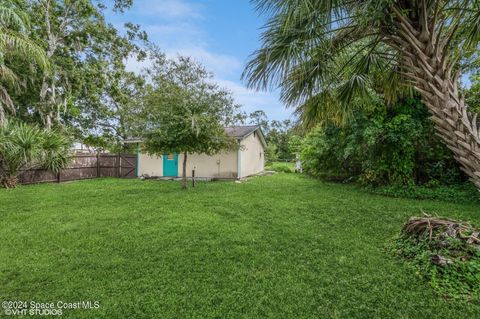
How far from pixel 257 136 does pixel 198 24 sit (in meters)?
8.72

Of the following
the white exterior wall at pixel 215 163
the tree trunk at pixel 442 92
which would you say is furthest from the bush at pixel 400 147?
the white exterior wall at pixel 215 163

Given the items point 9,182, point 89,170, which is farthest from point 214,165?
point 9,182

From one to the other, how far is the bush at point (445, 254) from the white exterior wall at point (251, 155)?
31.2ft

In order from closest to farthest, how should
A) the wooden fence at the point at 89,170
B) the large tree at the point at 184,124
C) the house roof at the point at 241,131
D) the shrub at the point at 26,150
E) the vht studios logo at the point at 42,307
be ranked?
the vht studios logo at the point at 42,307 → the shrub at the point at 26,150 → the large tree at the point at 184,124 → the wooden fence at the point at 89,170 → the house roof at the point at 241,131

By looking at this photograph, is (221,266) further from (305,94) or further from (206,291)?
(305,94)

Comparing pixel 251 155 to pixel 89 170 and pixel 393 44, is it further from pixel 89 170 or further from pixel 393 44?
pixel 393 44

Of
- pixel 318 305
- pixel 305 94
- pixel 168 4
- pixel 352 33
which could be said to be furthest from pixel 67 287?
pixel 168 4

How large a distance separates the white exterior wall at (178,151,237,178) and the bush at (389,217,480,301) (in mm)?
10078

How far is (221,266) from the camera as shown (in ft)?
10.4

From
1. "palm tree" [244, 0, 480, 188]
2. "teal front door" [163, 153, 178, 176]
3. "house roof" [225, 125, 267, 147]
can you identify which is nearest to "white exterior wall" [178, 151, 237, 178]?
"teal front door" [163, 153, 178, 176]

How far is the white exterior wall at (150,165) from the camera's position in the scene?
14.4 m

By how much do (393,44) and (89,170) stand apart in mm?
15310

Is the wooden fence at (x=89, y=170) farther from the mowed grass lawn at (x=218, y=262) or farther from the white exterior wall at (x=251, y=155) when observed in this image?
the white exterior wall at (x=251, y=155)

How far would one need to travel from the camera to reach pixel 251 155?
1542cm
